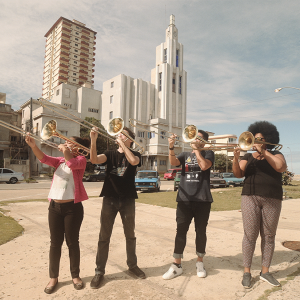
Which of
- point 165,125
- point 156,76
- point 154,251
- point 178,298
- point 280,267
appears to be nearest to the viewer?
point 178,298

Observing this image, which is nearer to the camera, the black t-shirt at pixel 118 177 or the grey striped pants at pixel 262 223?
the grey striped pants at pixel 262 223

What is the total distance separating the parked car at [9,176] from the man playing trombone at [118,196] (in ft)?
74.7

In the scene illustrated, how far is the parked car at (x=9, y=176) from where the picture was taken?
2223cm

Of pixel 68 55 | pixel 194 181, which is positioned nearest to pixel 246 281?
pixel 194 181

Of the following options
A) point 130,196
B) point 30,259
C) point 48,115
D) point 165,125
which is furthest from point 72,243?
point 165,125

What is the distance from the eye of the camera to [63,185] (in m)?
3.09

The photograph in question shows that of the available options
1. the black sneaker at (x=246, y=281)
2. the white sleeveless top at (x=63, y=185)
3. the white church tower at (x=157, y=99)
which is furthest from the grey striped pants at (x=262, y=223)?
the white church tower at (x=157, y=99)

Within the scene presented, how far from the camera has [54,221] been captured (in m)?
3.01

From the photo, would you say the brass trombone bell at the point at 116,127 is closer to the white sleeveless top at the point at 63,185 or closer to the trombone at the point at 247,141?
the white sleeveless top at the point at 63,185

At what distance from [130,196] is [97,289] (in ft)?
3.90

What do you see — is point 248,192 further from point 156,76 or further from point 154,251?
point 156,76

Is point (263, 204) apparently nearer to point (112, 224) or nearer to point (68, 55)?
point (112, 224)

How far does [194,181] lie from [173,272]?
1.27 m

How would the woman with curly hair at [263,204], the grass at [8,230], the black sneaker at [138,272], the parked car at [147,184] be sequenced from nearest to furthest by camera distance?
1. the woman with curly hair at [263,204]
2. the black sneaker at [138,272]
3. the grass at [8,230]
4. the parked car at [147,184]
